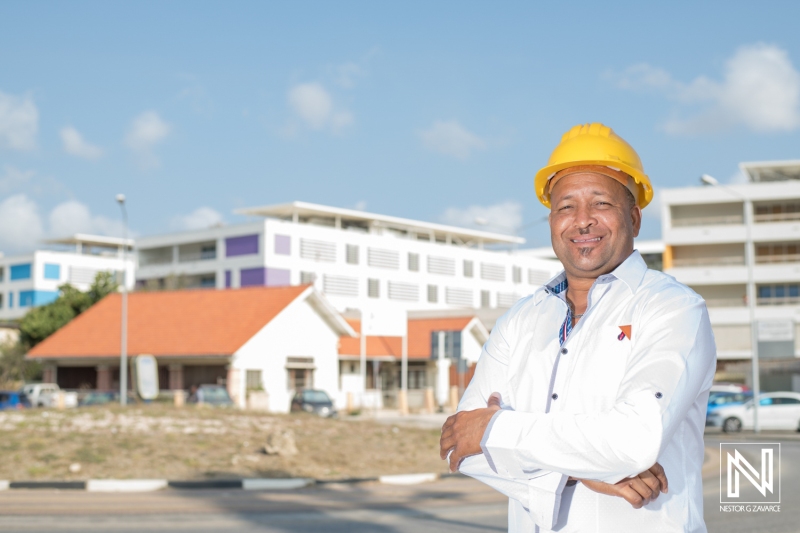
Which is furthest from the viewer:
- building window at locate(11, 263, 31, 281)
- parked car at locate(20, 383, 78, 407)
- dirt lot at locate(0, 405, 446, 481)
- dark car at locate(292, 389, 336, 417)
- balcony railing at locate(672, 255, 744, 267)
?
building window at locate(11, 263, 31, 281)

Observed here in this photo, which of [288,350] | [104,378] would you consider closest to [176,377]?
[104,378]

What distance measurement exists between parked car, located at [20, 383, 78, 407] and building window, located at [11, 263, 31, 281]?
55.7 m

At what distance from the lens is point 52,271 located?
104m

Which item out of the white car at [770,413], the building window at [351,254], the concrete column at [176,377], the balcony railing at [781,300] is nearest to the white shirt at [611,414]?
the white car at [770,413]

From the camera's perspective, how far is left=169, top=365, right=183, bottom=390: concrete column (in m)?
46.8

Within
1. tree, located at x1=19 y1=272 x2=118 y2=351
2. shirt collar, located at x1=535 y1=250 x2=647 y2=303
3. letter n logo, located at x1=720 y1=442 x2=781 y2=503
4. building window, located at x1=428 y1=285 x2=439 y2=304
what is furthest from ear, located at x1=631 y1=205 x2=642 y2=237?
building window, located at x1=428 y1=285 x2=439 y2=304

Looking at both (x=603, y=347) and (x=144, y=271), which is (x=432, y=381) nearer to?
(x=144, y=271)

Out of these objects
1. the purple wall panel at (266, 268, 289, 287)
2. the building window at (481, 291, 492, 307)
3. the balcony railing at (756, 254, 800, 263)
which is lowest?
the building window at (481, 291, 492, 307)

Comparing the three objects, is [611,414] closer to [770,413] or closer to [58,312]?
[770,413]

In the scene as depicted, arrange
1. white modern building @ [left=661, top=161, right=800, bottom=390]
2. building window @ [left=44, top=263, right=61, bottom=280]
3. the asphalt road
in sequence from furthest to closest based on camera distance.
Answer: building window @ [left=44, top=263, right=61, bottom=280] → white modern building @ [left=661, top=161, right=800, bottom=390] → the asphalt road

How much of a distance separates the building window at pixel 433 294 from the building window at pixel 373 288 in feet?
22.7

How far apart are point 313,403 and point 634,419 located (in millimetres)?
39124

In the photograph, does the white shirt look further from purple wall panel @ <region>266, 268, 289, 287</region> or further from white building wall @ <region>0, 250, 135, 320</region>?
white building wall @ <region>0, 250, 135, 320</region>

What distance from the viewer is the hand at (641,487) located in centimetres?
231
